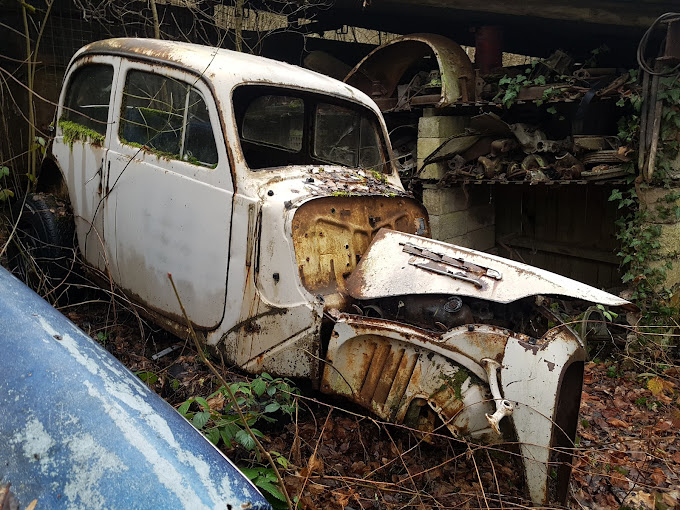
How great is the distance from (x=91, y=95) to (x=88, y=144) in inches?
16.0

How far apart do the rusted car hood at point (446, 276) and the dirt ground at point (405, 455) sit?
676 mm


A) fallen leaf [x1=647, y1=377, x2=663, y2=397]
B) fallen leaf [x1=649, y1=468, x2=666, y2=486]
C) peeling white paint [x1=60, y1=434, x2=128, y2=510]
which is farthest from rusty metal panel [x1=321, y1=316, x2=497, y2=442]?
fallen leaf [x1=647, y1=377, x2=663, y2=397]

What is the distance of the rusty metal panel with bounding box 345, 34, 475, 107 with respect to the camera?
5844mm

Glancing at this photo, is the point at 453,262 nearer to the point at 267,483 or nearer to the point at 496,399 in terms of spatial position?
the point at 496,399

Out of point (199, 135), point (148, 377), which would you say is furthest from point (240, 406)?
point (199, 135)

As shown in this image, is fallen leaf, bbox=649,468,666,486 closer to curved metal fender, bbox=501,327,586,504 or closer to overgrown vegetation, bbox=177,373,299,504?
curved metal fender, bbox=501,327,586,504

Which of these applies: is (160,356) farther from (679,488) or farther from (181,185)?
(679,488)

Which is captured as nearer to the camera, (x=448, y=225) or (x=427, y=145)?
(x=427, y=145)

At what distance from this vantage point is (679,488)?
3090 mm

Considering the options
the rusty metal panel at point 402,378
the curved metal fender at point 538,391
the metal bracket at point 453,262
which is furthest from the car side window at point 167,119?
the curved metal fender at point 538,391

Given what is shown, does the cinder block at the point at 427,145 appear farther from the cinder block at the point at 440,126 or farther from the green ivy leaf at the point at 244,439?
the green ivy leaf at the point at 244,439

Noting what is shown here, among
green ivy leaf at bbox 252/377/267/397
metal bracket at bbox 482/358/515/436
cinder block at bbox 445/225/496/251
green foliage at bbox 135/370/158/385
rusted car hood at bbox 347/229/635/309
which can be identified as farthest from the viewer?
cinder block at bbox 445/225/496/251

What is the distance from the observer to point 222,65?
329 centimetres

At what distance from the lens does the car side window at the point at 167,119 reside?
130 inches
